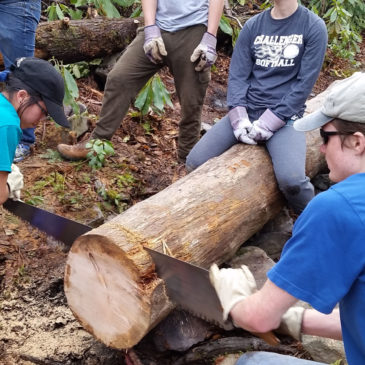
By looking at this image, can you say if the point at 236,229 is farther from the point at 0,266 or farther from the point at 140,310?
the point at 0,266

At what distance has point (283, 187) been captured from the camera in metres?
3.75

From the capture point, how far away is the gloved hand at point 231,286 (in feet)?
6.55

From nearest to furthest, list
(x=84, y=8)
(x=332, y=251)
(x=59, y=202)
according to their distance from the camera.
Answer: (x=332, y=251) → (x=59, y=202) → (x=84, y=8)

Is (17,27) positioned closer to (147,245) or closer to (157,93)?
(157,93)

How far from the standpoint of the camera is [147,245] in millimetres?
2676

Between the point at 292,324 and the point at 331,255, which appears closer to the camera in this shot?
the point at 331,255

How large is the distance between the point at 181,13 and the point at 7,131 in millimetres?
2409

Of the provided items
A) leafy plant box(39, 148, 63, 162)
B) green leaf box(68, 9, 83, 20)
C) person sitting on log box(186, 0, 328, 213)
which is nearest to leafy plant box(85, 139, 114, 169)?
leafy plant box(39, 148, 63, 162)

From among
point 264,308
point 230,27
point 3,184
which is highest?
point 264,308

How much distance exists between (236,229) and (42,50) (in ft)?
11.8

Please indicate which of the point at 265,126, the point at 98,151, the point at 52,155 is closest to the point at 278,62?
the point at 265,126

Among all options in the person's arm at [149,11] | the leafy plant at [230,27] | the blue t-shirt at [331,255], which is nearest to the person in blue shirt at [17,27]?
the person's arm at [149,11]

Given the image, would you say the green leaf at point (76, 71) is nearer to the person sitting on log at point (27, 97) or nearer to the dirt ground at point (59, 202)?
the dirt ground at point (59, 202)

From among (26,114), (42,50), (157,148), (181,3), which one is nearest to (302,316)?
(26,114)
